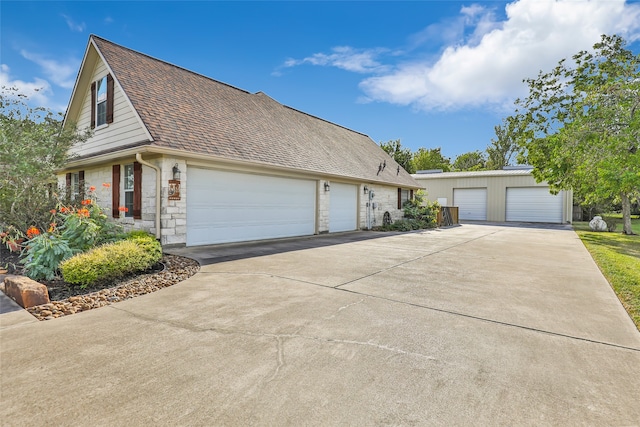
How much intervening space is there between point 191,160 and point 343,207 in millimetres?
7465

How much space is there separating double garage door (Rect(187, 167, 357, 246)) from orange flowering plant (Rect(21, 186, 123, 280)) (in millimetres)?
2078

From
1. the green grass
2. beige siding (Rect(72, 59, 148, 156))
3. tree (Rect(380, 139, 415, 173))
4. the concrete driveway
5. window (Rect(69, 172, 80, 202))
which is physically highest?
tree (Rect(380, 139, 415, 173))

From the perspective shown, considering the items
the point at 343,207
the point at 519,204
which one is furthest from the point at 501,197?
the point at 343,207

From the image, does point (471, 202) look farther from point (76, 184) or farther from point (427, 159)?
point (76, 184)

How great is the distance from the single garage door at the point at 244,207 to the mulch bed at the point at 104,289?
2443 mm

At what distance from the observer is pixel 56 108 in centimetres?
981

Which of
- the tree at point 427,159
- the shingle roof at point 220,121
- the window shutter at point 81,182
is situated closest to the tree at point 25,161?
the window shutter at point 81,182

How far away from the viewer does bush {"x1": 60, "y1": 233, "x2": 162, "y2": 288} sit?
15.8ft

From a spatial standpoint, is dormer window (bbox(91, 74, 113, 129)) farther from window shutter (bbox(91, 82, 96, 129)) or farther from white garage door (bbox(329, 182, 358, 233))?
white garage door (bbox(329, 182, 358, 233))

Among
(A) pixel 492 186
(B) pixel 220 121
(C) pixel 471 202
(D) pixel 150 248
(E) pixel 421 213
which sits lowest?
(D) pixel 150 248

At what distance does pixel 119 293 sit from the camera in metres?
4.61

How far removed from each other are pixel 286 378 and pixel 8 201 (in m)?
9.32

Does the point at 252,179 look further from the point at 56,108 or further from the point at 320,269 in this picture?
the point at 56,108

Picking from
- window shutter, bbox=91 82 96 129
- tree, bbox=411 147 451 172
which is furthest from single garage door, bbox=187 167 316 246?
tree, bbox=411 147 451 172
